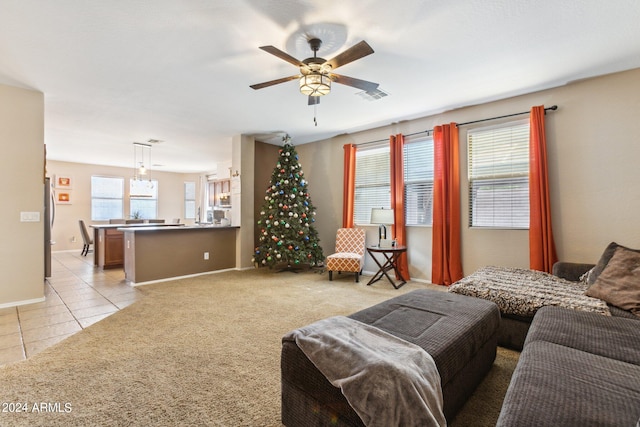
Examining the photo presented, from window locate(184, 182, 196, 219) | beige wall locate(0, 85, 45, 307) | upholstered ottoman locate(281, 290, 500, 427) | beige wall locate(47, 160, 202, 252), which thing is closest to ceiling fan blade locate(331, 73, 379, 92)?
upholstered ottoman locate(281, 290, 500, 427)

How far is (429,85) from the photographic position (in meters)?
3.61

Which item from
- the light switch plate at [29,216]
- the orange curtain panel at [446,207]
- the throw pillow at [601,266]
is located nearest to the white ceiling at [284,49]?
the orange curtain panel at [446,207]

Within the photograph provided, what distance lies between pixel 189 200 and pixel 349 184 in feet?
24.9

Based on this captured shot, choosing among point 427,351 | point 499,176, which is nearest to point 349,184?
point 499,176

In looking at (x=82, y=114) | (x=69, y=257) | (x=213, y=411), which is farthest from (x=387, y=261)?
(x=69, y=257)

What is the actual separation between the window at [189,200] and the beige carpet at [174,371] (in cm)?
777

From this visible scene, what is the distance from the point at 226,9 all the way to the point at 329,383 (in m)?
2.62

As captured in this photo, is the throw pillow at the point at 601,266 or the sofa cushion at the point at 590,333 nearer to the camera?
the sofa cushion at the point at 590,333

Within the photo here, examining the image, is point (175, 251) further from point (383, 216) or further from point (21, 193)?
point (383, 216)

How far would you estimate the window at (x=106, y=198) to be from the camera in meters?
8.94

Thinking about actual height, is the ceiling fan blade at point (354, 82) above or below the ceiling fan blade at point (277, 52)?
below

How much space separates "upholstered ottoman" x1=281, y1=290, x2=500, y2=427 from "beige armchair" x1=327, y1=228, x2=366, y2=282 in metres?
2.75

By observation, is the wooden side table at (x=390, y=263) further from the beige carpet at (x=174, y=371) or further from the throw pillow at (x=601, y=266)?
the throw pillow at (x=601, y=266)

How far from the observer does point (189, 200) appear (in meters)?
10.9
